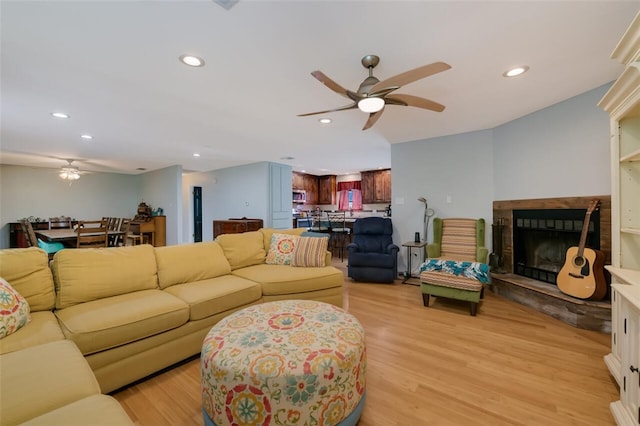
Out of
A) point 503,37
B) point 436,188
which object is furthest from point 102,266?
point 436,188

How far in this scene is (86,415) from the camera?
859 millimetres

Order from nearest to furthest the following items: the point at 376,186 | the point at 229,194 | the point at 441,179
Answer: the point at 441,179, the point at 229,194, the point at 376,186

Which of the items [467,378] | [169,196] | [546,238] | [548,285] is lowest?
[467,378]

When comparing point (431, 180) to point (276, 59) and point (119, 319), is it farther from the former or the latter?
point (119, 319)

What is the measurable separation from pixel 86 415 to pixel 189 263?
1742 millimetres

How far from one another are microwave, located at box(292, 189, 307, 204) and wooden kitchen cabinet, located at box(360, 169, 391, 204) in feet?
6.05

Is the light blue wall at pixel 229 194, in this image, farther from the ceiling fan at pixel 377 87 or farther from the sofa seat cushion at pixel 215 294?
the ceiling fan at pixel 377 87

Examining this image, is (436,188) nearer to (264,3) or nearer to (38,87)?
(264,3)

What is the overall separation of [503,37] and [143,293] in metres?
3.25

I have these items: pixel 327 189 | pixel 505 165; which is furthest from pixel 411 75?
pixel 327 189

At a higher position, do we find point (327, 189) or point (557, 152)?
point (327, 189)

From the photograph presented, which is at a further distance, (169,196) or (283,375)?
(169,196)

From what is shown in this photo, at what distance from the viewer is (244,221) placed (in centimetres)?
614

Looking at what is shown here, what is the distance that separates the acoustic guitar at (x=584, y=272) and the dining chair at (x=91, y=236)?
5928 millimetres
